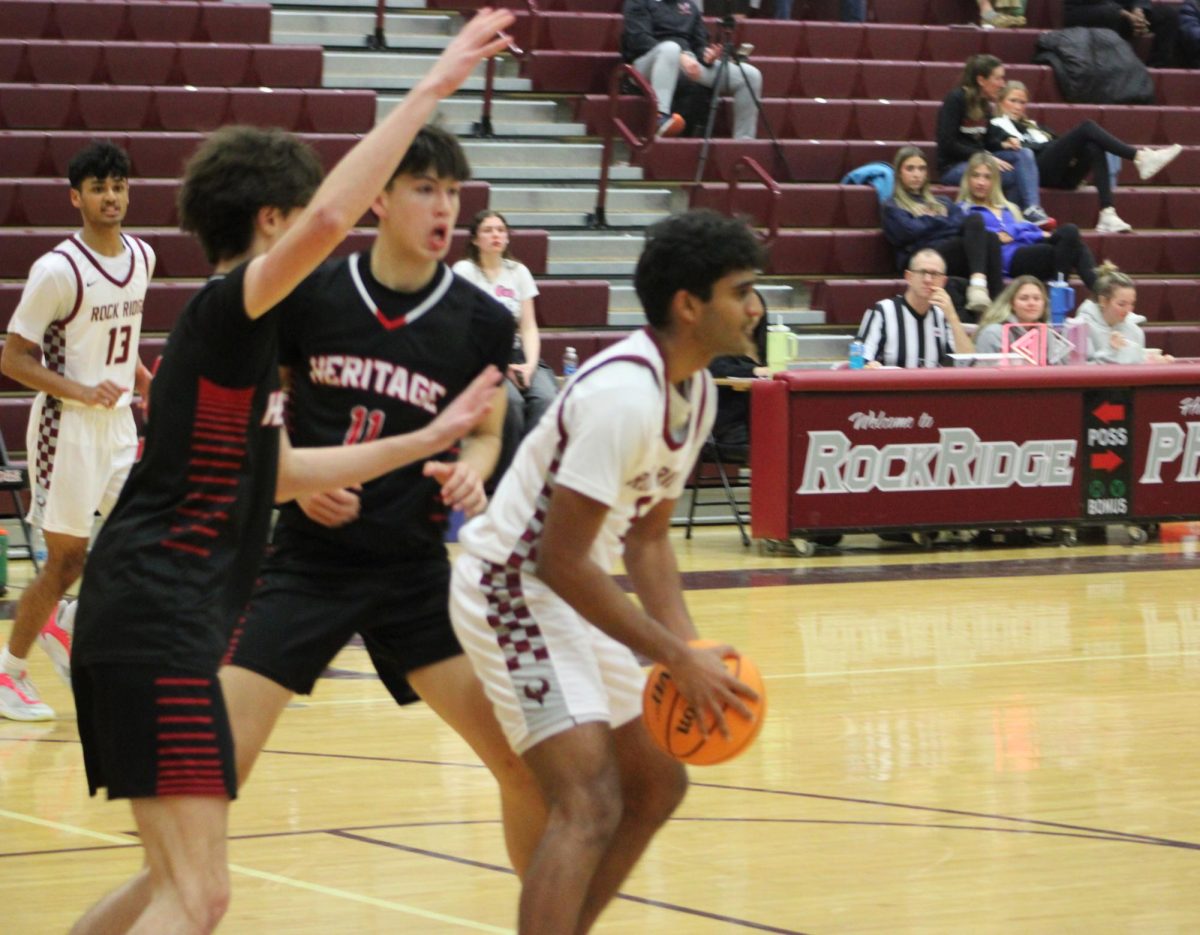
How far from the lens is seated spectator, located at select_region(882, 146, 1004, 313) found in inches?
501

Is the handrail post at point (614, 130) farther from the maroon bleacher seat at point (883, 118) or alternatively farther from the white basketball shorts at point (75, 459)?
the white basketball shorts at point (75, 459)

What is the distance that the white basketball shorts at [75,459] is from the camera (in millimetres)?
6508

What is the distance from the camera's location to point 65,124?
12875 mm

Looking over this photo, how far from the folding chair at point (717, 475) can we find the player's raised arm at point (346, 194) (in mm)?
8140

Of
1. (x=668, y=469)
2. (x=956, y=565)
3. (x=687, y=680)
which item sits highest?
(x=668, y=469)

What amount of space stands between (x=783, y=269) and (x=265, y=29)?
419 cm

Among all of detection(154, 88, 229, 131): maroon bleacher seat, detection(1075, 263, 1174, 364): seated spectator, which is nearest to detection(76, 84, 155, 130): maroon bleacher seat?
detection(154, 88, 229, 131): maroon bleacher seat

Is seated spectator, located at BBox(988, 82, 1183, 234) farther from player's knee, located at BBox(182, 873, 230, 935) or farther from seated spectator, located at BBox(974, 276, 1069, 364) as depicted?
player's knee, located at BBox(182, 873, 230, 935)

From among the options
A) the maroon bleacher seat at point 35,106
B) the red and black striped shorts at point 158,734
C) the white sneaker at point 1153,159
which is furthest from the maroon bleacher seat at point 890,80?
the red and black striped shorts at point 158,734

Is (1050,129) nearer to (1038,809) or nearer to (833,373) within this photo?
(833,373)

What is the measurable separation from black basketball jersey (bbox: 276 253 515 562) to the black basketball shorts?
5 centimetres

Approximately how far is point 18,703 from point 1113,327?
738 cm

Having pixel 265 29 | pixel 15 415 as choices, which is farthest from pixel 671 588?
pixel 265 29

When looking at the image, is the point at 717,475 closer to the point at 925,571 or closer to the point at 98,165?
the point at 925,571
